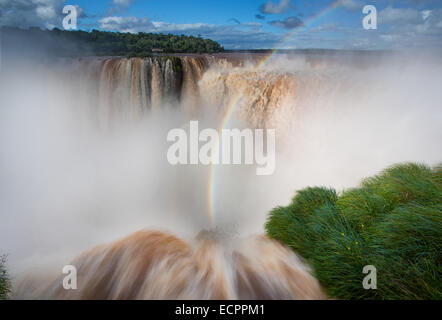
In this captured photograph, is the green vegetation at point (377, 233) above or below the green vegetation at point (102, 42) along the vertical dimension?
below

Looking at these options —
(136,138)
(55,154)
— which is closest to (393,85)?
(136,138)

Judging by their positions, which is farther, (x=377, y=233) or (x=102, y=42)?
(x=102, y=42)

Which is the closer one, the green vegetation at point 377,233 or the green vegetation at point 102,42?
the green vegetation at point 377,233
